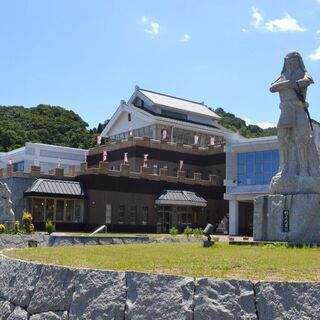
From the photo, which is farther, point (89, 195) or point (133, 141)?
point (133, 141)

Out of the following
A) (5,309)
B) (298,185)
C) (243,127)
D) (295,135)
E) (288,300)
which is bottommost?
(5,309)

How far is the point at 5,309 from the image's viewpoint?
340 inches

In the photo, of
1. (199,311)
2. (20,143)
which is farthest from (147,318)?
(20,143)

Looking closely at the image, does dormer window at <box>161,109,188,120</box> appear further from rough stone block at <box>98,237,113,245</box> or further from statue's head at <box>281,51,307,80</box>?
statue's head at <box>281,51,307,80</box>

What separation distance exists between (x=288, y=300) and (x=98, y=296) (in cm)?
251

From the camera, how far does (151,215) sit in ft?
150

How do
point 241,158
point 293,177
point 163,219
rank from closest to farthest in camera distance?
point 293,177, point 163,219, point 241,158

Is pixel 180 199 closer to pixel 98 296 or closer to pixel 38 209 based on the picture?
pixel 38 209

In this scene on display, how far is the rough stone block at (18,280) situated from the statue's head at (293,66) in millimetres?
9168

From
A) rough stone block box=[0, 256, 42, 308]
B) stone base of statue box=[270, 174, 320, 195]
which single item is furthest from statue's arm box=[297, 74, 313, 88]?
rough stone block box=[0, 256, 42, 308]

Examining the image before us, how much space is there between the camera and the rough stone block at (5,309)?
845 cm

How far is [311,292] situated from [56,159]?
53.4m

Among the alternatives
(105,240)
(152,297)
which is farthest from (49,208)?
(152,297)

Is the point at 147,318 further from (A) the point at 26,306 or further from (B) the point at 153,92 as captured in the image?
(B) the point at 153,92
